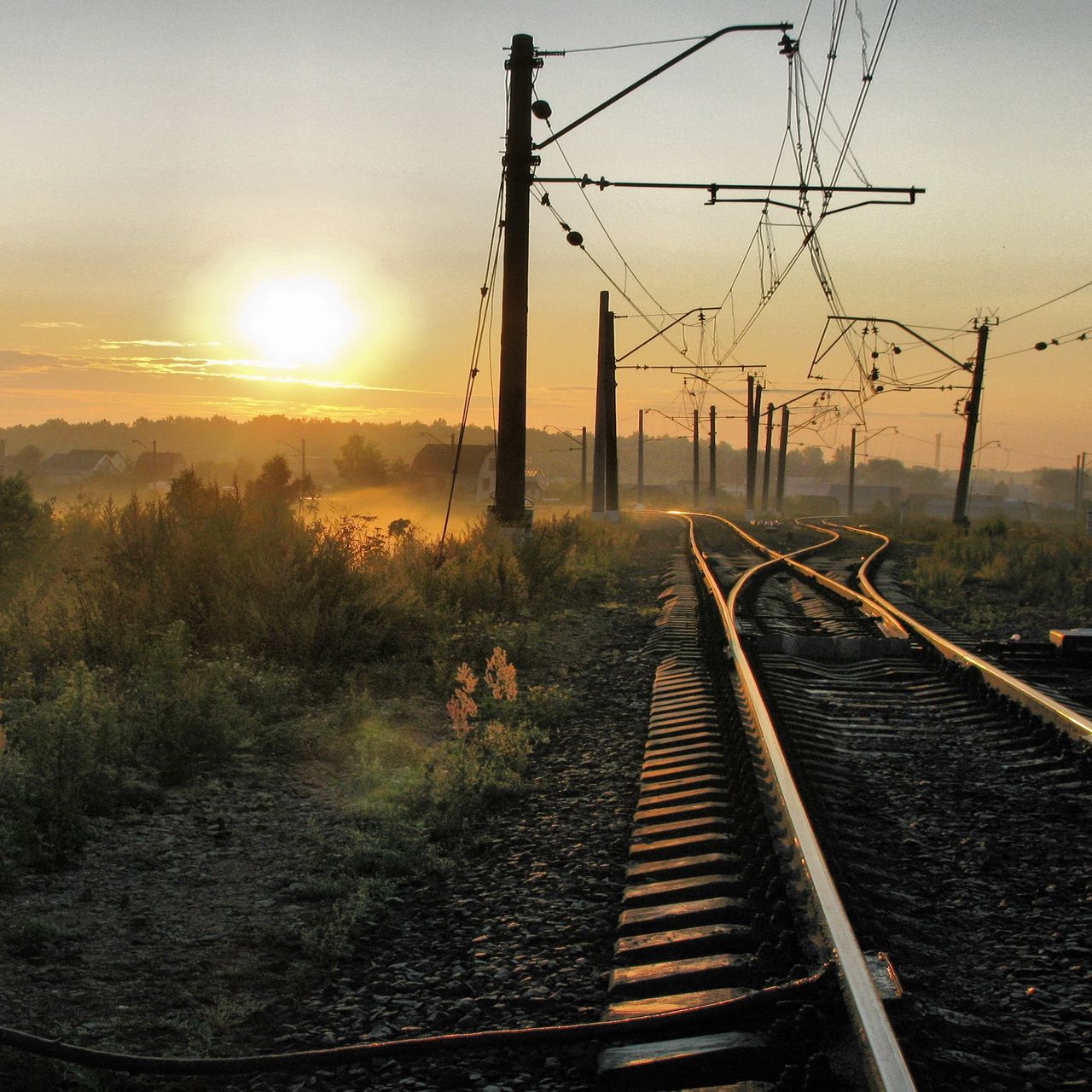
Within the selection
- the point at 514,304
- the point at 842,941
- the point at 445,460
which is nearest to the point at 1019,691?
the point at 842,941

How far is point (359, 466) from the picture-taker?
4496 inches

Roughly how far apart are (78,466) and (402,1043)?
149m

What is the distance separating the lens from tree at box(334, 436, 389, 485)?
113 m

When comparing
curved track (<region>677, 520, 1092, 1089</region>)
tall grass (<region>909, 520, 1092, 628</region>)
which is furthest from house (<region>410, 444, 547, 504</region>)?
curved track (<region>677, 520, 1092, 1089</region>)

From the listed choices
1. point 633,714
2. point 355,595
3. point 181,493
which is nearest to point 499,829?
point 633,714

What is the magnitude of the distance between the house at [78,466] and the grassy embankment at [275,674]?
132 metres

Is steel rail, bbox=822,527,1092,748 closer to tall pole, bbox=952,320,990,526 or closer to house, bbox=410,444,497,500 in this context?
tall pole, bbox=952,320,990,526

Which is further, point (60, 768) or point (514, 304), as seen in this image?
point (514, 304)

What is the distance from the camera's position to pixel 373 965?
4.05 metres

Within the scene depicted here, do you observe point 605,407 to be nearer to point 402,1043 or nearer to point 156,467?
point 402,1043

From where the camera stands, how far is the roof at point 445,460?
109812 mm

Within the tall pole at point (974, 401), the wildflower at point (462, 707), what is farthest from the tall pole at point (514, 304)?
the tall pole at point (974, 401)

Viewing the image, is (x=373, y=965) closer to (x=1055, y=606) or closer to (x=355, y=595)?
(x=355, y=595)

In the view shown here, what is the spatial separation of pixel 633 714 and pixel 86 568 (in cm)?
660
